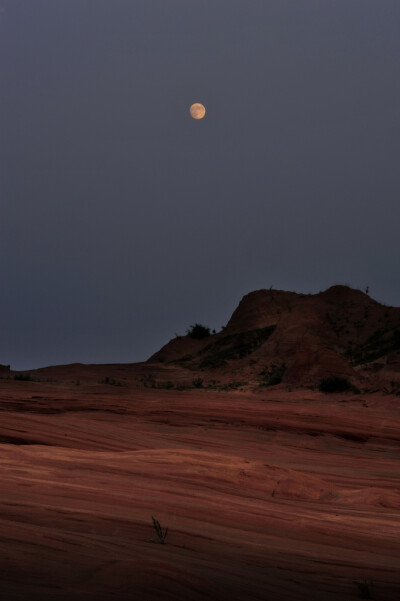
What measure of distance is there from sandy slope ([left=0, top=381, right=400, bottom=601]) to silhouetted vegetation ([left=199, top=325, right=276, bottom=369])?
1198 inches

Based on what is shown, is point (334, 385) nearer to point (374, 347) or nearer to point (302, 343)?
point (302, 343)

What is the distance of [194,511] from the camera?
6.40m

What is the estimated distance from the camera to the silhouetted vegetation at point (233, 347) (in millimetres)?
46628

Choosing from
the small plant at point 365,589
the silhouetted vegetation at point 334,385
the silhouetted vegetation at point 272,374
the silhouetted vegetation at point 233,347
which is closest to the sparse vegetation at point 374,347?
the silhouetted vegetation at point 272,374

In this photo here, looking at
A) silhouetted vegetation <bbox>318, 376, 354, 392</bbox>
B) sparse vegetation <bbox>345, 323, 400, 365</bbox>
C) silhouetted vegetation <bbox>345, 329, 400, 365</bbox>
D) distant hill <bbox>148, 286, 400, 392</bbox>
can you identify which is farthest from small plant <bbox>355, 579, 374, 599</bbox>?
silhouetted vegetation <bbox>345, 329, 400, 365</bbox>

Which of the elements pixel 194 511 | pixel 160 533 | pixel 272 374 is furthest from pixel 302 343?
pixel 160 533

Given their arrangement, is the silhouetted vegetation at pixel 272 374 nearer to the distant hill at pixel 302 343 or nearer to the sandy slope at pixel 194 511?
the distant hill at pixel 302 343

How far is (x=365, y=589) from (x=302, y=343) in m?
26.7

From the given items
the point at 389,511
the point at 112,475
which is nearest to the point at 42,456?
the point at 112,475

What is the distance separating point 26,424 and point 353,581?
30.1ft

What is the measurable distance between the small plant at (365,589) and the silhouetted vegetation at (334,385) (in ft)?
62.7

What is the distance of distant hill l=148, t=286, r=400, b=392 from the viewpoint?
26922 mm

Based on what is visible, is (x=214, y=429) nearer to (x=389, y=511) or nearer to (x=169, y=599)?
(x=389, y=511)

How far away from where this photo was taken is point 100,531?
5223 millimetres
